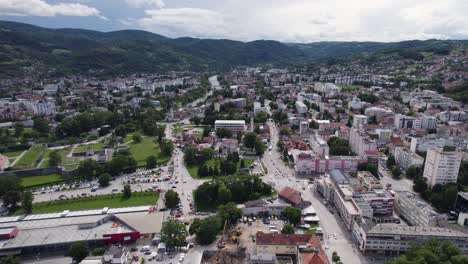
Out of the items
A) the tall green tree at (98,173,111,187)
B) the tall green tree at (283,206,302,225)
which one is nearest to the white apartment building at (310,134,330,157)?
the tall green tree at (283,206,302,225)

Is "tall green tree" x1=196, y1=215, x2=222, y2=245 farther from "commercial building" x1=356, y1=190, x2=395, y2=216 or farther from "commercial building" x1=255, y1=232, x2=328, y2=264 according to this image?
"commercial building" x1=356, y1=190, x2=395, y2=216

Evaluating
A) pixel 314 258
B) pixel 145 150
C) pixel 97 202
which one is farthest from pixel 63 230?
pixel 145 150

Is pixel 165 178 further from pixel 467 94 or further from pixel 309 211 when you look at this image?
pixel 467 94

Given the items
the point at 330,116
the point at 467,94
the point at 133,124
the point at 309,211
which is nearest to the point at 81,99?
the point at 133,124

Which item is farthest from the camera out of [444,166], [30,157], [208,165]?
[30,157]

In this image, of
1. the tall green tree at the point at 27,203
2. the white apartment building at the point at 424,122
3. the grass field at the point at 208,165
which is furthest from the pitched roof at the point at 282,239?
the white apartment building at the point at 424,122

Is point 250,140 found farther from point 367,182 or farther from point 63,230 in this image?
point 63,230
